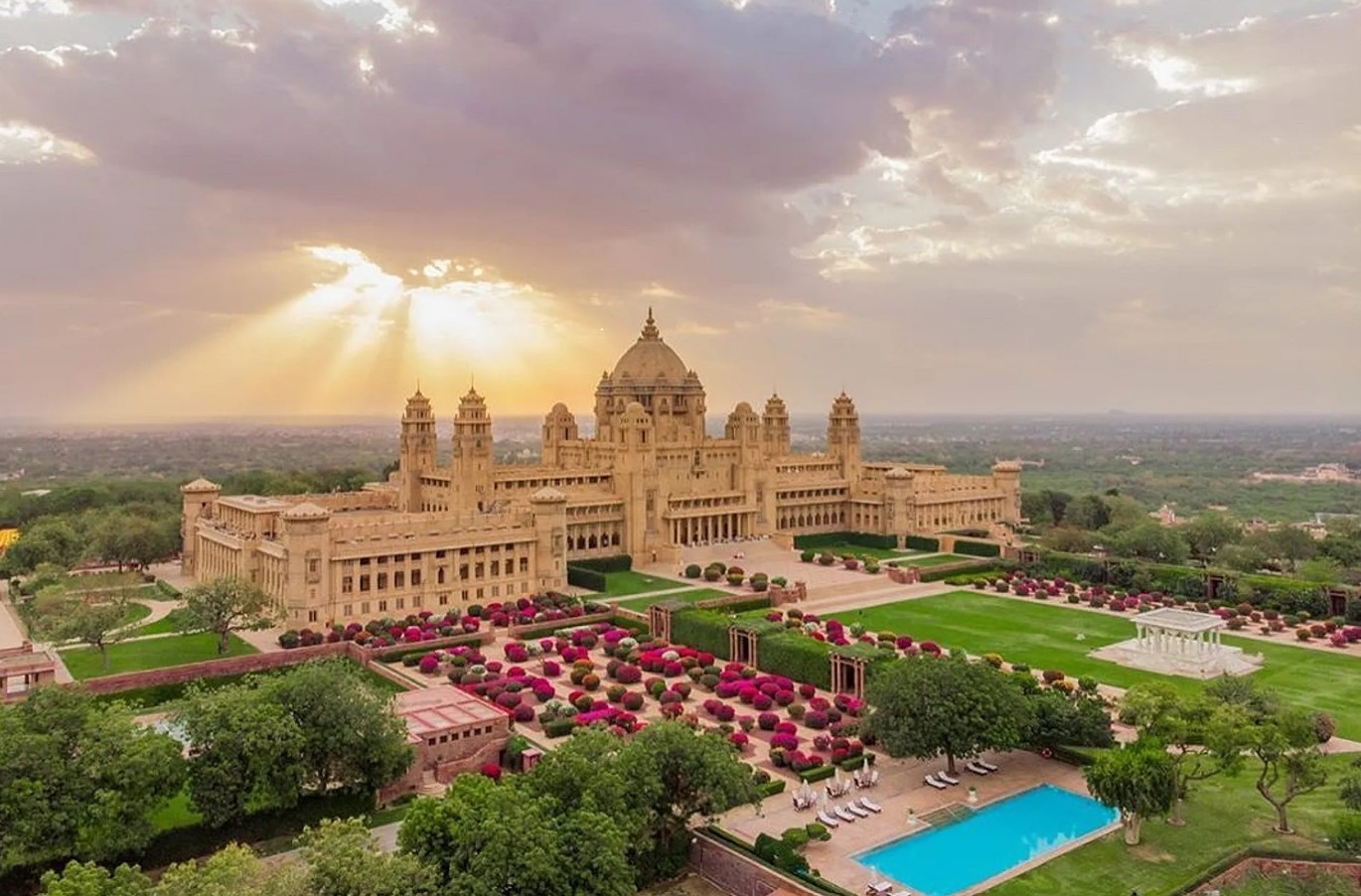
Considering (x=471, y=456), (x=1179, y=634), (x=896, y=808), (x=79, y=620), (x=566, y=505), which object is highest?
(x=471, y=456)

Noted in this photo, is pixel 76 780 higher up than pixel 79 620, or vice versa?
pixel 79 620

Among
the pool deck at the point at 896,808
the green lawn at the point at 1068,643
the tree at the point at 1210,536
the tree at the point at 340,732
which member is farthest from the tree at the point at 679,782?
the tree at the point at 1210,536

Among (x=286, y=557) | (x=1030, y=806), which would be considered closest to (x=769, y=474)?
(x=286, y=557)

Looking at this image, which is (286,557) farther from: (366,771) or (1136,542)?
(1136,542)

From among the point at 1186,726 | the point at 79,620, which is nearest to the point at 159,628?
the point at 79,620

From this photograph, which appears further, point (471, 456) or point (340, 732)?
point (471, 456)

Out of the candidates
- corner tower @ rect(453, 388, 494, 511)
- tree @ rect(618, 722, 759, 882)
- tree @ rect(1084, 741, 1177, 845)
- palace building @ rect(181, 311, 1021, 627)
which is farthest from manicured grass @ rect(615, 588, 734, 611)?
tree @ rect(1084, 741, 1177, 845)

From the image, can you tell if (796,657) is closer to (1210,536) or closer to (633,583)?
(633,583)
